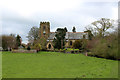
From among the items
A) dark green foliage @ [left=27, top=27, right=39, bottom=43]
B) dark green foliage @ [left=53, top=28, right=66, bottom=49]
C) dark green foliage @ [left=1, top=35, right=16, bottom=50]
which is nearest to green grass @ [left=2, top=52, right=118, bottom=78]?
dark green foliage @ [left=53, top=28, right=66, bottom=49]

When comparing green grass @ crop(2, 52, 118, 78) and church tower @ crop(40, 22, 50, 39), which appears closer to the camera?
green grass @ crop(2, 52, 118, 78)

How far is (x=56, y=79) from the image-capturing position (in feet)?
26.7

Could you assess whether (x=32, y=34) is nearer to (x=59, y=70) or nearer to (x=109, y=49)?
(x=109, y=49)

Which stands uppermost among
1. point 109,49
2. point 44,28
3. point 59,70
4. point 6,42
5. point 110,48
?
point 44,28

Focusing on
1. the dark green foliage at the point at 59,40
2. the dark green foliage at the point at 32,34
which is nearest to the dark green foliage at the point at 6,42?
the dark green foliage at the point at 32,34

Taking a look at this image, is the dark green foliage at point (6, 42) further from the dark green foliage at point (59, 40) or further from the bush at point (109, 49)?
the bush at point (109, 49)

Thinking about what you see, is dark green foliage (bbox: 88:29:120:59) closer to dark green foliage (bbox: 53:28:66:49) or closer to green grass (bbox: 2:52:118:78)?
green grass (bbox: 2:52:118:78)

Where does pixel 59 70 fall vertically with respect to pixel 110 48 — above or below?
below

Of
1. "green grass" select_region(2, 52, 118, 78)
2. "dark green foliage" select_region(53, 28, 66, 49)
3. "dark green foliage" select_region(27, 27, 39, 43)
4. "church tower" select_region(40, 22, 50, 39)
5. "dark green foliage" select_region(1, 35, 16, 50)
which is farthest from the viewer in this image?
"church tower" select_region(40, 22, 50, 39)

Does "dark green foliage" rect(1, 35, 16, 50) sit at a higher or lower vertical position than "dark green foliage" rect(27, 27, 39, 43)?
lower

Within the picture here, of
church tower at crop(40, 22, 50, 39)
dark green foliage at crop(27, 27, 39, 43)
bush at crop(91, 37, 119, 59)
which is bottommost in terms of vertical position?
bush at crop(91, 37, 119, 59)

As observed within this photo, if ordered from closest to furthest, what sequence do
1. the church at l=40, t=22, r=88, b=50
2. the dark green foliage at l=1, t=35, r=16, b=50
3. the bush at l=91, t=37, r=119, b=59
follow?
the bush at l=91, t=37, r=119, b=59, the dark green foliage at l=1, t=35, r=16, b=50, the church at l=40, t=22, r=88, b=50

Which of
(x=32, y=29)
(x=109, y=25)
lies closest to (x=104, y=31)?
(x=109, y=25)

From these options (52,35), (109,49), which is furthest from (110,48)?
(52,35)
